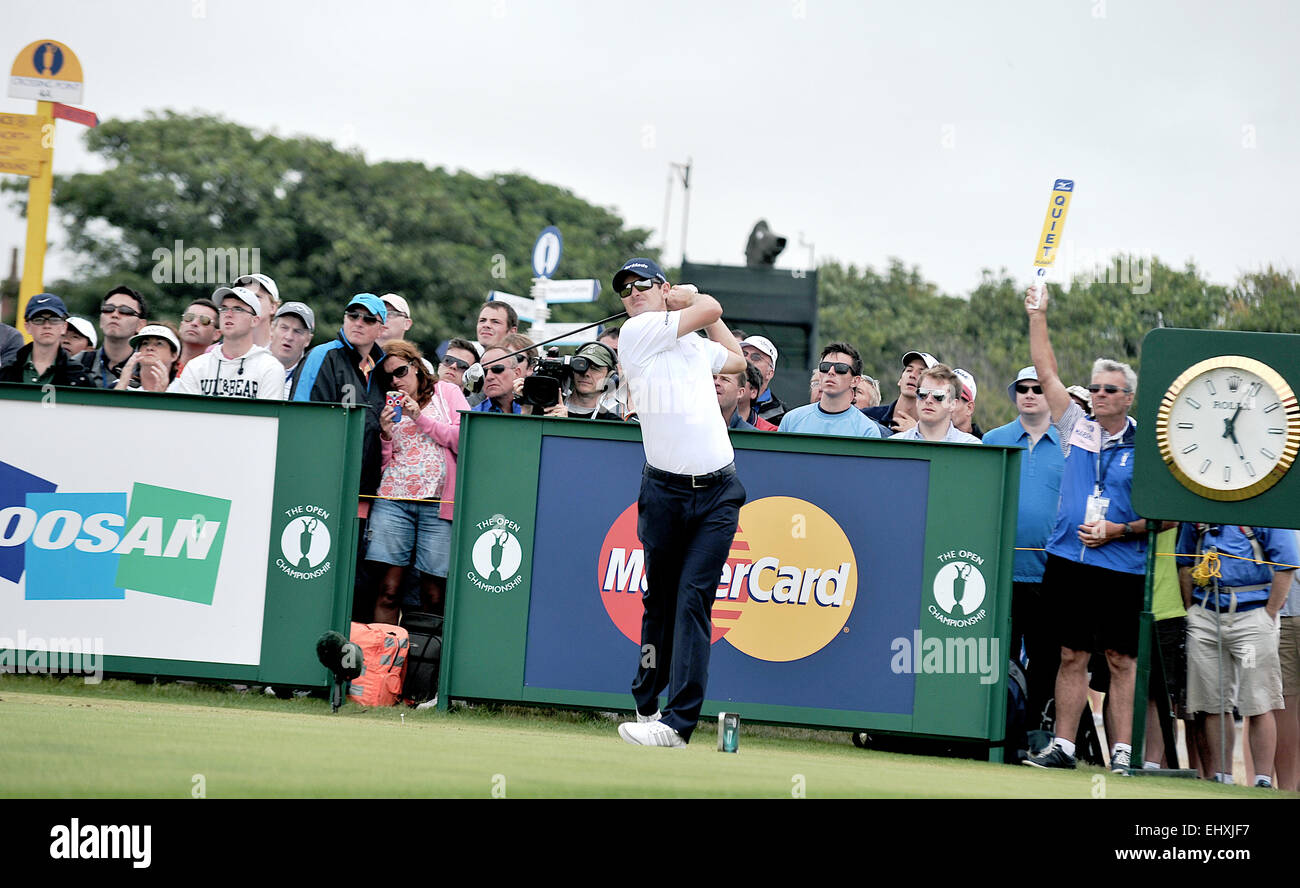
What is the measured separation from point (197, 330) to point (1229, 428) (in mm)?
6937

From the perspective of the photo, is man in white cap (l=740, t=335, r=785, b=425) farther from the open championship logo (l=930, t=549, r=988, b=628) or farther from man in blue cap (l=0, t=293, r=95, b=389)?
man in blue cap (l=0, t=293, r=95, b=389)

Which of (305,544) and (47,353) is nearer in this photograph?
(305,544)

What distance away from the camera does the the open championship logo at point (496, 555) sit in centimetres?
818

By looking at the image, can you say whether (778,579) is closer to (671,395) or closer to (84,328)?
(671,395)

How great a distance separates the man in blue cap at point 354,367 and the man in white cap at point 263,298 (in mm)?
969

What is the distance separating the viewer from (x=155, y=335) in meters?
9.66

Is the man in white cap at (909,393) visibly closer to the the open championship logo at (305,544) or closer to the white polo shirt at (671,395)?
the white polo shirt at (671,395)

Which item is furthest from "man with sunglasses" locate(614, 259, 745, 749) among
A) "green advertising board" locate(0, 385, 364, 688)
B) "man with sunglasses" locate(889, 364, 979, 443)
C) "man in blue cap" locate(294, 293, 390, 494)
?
"man in blue cap" locate(294, 293, 390, 494)

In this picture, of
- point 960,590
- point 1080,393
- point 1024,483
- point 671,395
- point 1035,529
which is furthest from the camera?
point 1080,393

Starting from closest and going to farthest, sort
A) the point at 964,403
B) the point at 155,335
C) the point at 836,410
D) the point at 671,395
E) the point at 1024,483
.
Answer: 1. the point at 671,395
2. the point at 1024,483
3. the point at 964,403
4. the point at 836,410
5. the point at 155,335

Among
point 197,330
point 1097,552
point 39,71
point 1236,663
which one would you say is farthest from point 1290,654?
point 39,71

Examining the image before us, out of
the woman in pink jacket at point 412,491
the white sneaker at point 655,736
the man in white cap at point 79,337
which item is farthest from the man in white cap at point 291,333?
the white sneaker at point 655,736
